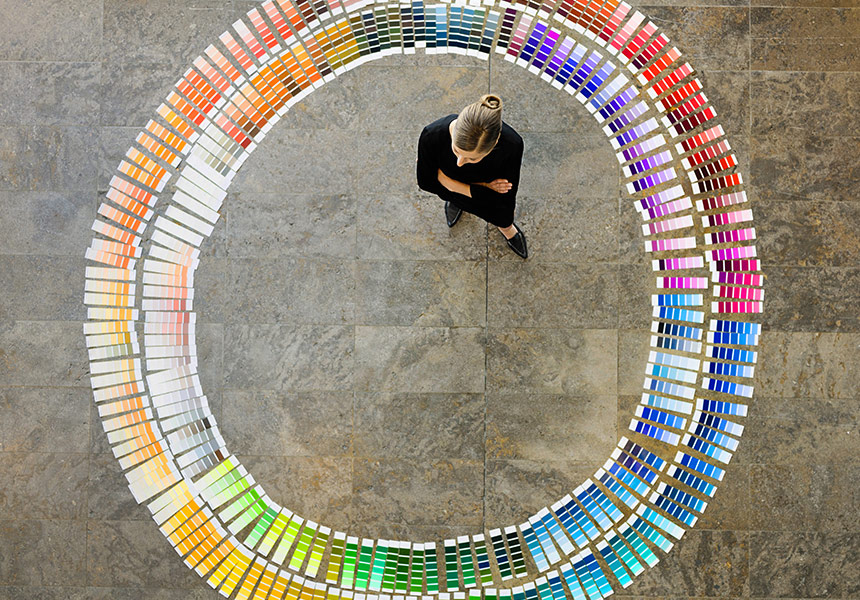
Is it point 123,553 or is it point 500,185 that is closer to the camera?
point 500,185

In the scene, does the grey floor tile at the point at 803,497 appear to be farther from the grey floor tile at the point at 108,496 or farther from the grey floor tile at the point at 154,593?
the grey floor tile at the point at 108,496

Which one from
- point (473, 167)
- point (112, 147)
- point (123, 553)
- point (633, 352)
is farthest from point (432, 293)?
point (123, 553)

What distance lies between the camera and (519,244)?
3340 millimetres

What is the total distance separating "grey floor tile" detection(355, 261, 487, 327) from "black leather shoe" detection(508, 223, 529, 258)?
8.0 inches

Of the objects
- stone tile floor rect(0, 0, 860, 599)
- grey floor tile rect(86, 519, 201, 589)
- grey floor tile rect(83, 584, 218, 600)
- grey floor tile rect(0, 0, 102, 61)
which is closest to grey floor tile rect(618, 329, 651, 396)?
stone tile floor rect(0, 0, 860, 599)

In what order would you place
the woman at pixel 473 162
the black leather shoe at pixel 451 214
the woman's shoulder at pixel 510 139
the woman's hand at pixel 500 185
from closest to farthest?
1. the woman at pixel 473 162
2. the woman's shoulder at pixel 510 139
3. the woman's hand at pixel 500 185
4. the black leather shoe at pixel 451 214

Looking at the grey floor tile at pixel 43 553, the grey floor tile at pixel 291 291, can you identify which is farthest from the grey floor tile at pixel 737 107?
the grey floor tile at pixel 43 553

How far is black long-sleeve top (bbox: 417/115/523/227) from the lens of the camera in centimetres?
249

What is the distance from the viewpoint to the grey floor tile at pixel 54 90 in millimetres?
3404

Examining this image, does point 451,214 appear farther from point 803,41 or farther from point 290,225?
point 803,41

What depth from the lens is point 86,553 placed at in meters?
3.41

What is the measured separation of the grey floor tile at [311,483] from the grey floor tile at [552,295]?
1.18 metres

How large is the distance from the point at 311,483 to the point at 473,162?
201cm

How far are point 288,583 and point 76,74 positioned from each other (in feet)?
9.81
